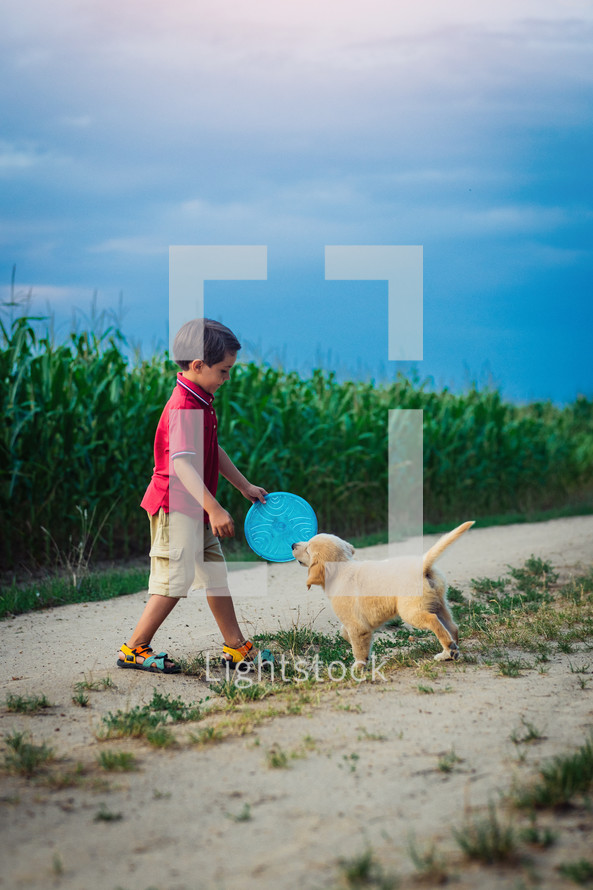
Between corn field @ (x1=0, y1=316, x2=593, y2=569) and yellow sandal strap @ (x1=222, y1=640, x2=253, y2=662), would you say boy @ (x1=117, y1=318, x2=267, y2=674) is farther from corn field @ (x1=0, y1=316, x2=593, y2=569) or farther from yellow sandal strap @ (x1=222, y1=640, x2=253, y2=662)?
corn field @ (x1=0, y1=316, x2=593, y2=569)

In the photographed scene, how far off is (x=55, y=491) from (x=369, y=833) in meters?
7.76

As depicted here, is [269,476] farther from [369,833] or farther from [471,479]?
[369,833]

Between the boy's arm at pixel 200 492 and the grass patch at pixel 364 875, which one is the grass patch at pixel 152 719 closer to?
the boy's arm at pixel 200 492

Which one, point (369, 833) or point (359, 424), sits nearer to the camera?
point (369, 833)

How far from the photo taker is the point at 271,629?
6.14 metres

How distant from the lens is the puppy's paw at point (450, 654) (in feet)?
16.1

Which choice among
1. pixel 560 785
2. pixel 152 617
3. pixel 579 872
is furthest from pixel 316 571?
pixel 579 872

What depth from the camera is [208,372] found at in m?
4.88

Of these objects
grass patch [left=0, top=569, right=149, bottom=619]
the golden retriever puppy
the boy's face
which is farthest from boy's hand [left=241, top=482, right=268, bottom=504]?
grass patch [left=0, top=569, right=149, bottom=619]

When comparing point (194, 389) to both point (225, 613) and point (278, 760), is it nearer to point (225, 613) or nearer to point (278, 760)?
point (225, 613)

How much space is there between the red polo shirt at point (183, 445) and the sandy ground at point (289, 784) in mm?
1167

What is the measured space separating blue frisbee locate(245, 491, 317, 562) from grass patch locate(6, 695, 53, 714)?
66.6 inches

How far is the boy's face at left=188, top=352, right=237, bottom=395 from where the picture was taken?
4.87 metres

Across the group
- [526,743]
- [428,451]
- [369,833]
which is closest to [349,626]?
[526,743]
